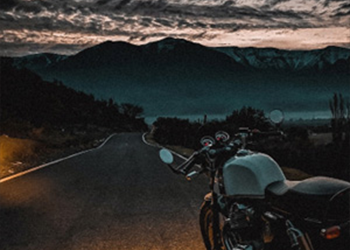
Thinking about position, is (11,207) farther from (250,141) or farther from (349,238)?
(349,238)

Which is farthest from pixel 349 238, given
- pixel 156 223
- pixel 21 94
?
pixel 21 94

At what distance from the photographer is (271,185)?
3.86m

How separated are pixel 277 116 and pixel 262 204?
887mm

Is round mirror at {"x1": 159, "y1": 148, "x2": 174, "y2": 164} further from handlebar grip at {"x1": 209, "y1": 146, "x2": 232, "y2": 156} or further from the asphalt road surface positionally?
the asphalt road surface

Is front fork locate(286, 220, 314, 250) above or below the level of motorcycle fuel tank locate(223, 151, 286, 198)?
below

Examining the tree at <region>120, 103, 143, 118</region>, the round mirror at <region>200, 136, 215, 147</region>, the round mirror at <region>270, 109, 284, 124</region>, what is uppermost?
the round mirror at <region>270, 109, 284, 124</region>

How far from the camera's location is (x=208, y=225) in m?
5.04

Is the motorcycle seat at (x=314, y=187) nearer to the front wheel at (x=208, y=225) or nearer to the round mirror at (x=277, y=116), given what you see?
the round mirror at (x=277, y=116)

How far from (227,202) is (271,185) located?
0.67 meters

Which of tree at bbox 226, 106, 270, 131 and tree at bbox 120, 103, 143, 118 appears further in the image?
tree at bbox 120, 103, 143, 118

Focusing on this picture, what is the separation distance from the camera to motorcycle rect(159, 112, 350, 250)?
3244mm

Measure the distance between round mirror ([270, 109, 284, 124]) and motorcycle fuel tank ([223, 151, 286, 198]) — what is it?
440mm

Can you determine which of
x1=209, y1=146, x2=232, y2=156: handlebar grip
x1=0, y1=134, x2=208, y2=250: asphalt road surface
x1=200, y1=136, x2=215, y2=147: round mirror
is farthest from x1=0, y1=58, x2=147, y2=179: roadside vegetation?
x1=209, y1=146, x2=232, y2=156: handlebar grip

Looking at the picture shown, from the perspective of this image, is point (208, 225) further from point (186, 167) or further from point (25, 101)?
point (25, 101)
